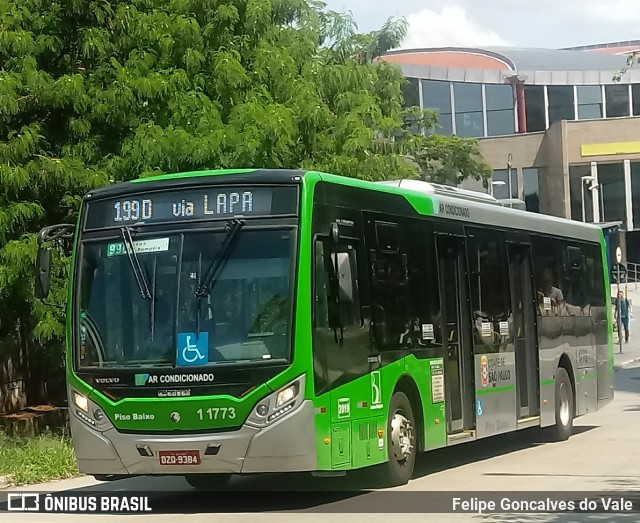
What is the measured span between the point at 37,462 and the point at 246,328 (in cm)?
586

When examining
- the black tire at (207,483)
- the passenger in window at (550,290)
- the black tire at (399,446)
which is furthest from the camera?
the passenger in window at (550,290)

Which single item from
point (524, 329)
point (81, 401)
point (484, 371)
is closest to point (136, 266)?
point (81, 401)

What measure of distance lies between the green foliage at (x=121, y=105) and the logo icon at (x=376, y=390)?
6.88 m

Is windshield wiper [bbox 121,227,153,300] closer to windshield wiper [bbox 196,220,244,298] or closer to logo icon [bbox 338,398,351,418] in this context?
windshield wiper [bbox 196,220,244,298]

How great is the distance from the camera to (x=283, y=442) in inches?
442

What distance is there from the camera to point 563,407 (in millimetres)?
18734

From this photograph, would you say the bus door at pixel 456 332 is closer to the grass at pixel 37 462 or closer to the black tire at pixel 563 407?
the black tire at pixel 563 407

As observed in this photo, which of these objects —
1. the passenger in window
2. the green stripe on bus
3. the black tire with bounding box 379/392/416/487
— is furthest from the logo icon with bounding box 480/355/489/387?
the passenger in window

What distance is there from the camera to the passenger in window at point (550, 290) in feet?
59.7

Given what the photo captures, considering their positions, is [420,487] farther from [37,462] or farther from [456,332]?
[37,462]

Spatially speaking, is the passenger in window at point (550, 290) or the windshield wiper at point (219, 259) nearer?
the windshield wiper at point (219, 259)

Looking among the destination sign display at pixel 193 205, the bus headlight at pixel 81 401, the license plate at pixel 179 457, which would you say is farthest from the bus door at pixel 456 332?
the bus headlight at pixel 81 401

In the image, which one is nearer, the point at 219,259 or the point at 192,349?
the point at 192,349

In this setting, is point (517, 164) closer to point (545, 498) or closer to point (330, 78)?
point (330, 78)
